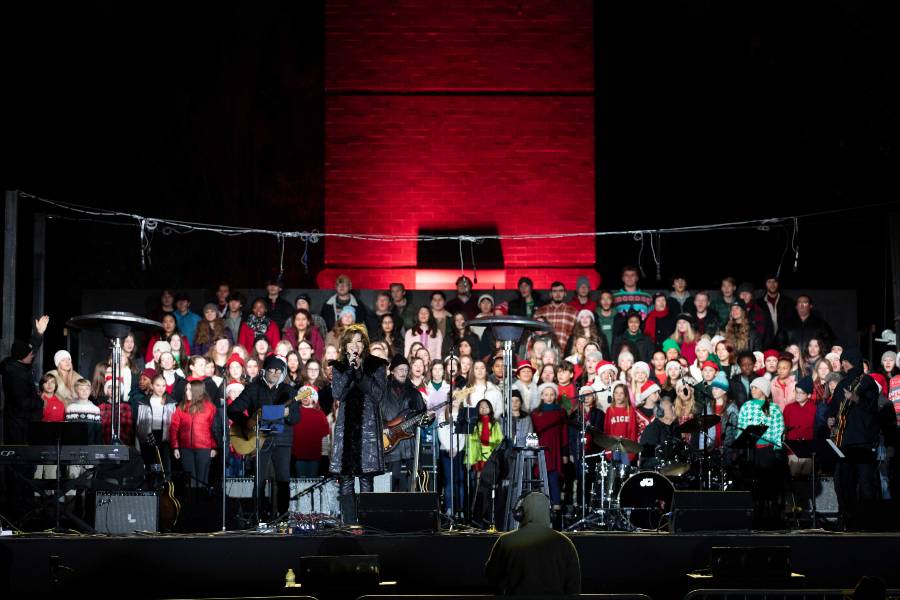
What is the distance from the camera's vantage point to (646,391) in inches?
581

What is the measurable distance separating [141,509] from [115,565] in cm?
210

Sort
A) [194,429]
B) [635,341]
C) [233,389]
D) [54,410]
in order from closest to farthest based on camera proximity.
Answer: [194,429] < [54,410] < [233,389] < [635,341]

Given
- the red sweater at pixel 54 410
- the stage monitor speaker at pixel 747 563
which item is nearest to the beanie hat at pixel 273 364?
the red sweater at pixel 54 410

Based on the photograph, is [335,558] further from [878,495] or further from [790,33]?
[790,33]

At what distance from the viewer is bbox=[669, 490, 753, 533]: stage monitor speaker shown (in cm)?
1069

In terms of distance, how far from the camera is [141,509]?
12.0 metres

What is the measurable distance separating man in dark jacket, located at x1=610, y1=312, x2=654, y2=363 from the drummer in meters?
1.45

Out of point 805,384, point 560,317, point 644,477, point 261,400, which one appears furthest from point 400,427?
point 805,384

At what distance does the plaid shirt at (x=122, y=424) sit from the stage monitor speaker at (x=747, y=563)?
796 centimetres

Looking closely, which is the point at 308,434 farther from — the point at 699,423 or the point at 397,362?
the point at 699,423

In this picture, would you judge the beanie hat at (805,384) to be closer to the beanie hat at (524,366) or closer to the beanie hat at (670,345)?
the beanie hat at (670,345)

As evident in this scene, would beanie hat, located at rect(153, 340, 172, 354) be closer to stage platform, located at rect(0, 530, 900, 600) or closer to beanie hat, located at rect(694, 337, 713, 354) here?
stage platform, located at rect(0, 530, 900, 600)

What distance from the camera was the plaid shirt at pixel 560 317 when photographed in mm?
16719

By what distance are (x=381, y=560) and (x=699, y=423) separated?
4.72m
